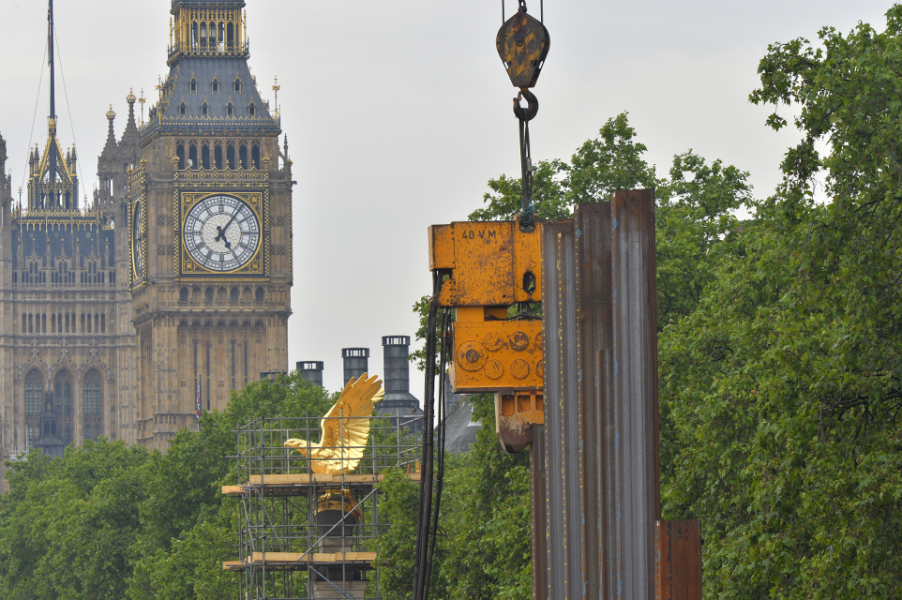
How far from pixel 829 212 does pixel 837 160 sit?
870 millimetres

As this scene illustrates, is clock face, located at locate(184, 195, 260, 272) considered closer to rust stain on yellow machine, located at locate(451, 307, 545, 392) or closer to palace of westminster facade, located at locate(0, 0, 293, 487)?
palace of westminster facade, located at locate(0, 0, 293, 487)

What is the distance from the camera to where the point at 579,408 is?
793 inches

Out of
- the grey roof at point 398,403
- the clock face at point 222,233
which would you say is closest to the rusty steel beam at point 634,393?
→ the grey roof at point 398,403

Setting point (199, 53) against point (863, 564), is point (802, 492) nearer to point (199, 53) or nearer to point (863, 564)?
point (863, 564)

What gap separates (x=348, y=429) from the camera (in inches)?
2443

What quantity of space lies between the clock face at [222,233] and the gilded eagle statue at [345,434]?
92014mm

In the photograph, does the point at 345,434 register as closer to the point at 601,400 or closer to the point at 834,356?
the point at 834,356

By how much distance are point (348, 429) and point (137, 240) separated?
343 ft

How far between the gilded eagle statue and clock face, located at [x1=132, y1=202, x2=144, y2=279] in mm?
98572

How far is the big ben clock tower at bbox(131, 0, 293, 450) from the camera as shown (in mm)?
155000

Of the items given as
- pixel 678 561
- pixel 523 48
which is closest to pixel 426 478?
pixel 678 561

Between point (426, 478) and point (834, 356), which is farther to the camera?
point (834, 356)

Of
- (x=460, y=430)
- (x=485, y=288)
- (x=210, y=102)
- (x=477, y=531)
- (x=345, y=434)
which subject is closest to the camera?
(x=485, y=288)

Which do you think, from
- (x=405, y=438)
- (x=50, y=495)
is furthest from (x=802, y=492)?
(x=50, y=495)
